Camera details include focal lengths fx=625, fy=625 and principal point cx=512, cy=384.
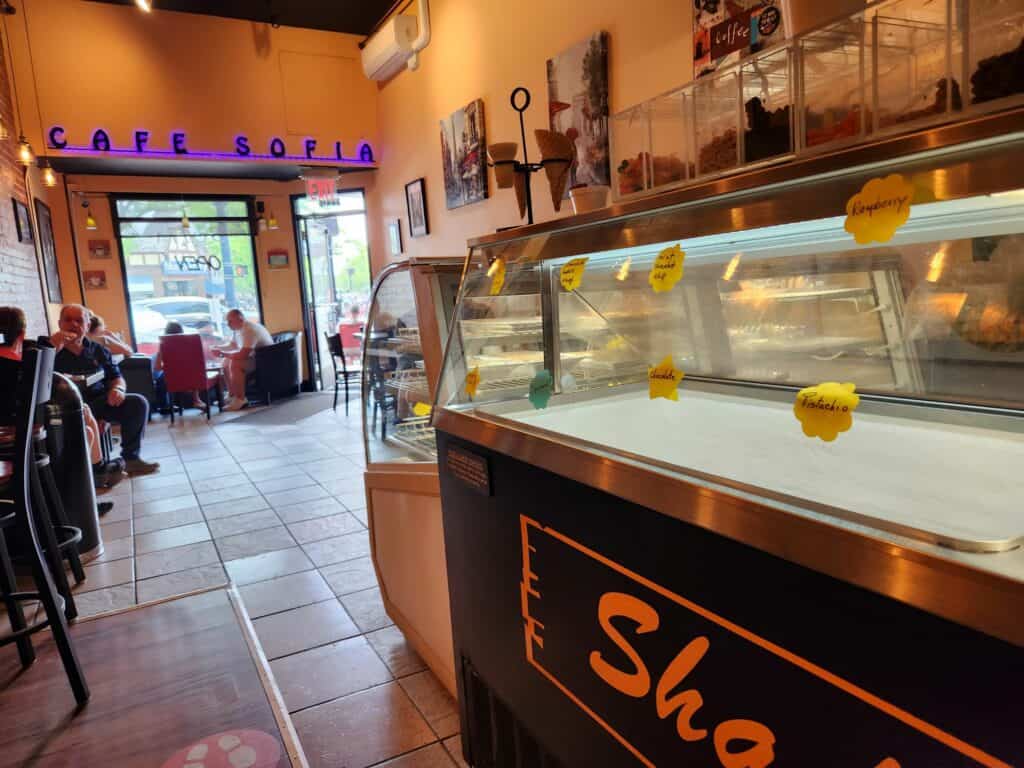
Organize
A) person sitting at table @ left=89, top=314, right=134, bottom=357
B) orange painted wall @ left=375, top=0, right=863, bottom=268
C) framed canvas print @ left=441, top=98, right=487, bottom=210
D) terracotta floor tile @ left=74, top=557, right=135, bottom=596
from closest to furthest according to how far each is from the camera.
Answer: terracotta floor tile @ left=74, top=557, right=135, bottom=596 → orange painted wall @ left=375, top=0, right=863, bottom=268 → framed canvas print @ left=441, top=98, right=487, bottom=210 → person sitting at table @ left=89, top=314, right=134, bottom=357

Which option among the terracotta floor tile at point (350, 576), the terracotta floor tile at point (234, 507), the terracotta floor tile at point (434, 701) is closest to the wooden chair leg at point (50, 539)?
the terracotta floor tile at point (350, 576)

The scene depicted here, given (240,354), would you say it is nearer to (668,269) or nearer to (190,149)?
(190,149)

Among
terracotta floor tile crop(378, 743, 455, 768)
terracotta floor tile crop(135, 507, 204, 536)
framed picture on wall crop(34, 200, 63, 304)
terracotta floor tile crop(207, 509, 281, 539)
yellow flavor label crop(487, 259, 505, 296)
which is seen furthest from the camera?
framed picture on wall crop(34, 200, 63, 304)

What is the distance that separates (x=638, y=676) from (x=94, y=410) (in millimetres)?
5080

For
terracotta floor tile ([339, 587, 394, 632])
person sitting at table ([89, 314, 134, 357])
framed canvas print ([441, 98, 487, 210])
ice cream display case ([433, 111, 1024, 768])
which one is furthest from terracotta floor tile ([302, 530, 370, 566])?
person sitting at table ([89, 314, 134, 357])

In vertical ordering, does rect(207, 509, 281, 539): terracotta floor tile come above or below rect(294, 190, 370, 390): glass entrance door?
below

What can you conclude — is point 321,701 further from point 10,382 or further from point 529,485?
point 10,382

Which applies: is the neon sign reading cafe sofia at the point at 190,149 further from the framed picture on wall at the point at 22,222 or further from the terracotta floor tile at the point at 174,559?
the terracotta floor tile at the point at 174,559

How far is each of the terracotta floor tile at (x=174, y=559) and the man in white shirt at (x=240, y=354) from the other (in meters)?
4.53

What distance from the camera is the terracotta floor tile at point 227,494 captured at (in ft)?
13.9

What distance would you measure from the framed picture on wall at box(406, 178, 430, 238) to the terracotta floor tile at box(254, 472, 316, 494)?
3103 mm

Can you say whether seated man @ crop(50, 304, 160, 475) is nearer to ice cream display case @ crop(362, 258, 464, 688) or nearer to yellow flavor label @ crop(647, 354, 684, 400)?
ice cream display case @ crop(362, 258, 464, 688)

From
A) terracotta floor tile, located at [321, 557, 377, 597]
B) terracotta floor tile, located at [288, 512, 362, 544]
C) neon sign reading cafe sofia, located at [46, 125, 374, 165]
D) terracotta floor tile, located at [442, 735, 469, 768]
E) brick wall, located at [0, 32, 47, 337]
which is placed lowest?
terracotta floor tile, located at [442, 735, 469, 768]

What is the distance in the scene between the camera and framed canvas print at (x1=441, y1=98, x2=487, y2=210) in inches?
206
